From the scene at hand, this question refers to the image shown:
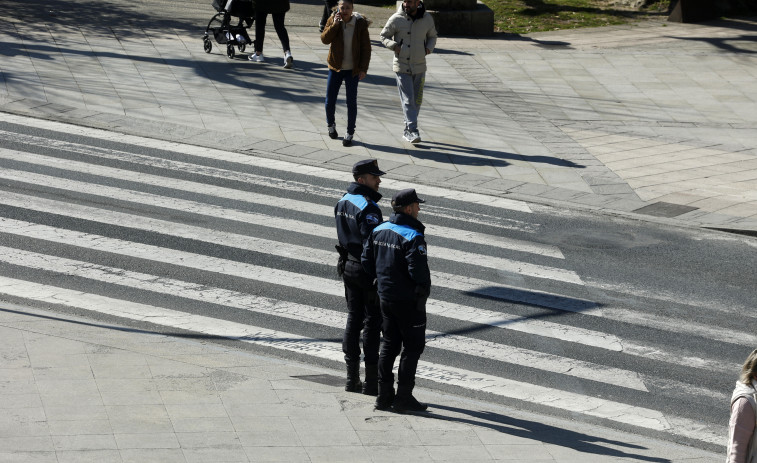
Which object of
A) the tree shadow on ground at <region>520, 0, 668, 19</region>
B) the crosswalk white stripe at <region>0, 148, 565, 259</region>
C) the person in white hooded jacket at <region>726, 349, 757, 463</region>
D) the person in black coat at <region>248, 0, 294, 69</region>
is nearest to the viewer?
the person in white hooded jacket at <region>726, 349, 757, 463</region>

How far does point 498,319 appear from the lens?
9508 mm

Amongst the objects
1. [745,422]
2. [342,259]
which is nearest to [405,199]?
[342,259]

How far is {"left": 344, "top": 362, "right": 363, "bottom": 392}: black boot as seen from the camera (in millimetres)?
7797

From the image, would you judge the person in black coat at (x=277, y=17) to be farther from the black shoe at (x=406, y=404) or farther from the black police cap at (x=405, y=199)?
the black shoe at (x=406, y=404)

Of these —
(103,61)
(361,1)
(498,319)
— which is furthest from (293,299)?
(361,1)

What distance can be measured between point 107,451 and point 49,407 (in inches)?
31.9

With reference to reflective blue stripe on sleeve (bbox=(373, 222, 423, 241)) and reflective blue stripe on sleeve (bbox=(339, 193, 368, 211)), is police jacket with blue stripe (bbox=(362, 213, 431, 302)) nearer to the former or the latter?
reflective blue stripe on sleeve (bbox=(373, 222, 423, 241))

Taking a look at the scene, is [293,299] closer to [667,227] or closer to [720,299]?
[720,299]

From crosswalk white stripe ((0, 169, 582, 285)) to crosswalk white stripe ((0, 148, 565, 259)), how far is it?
423mm

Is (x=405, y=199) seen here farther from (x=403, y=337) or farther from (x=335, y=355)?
(x=335, y=355)

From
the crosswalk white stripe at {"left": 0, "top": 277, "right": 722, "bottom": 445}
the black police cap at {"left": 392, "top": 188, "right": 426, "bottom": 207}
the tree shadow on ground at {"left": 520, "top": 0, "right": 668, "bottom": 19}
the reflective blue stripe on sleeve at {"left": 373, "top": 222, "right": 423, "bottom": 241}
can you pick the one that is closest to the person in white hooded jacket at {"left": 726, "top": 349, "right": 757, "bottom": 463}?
the crosswalk white stripe at {"left": 0, "top": 277, "right": 722, "bottom": 445}

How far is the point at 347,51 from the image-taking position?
14.7 metres

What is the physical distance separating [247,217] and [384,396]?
4943 millimetres

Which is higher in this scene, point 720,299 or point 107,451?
point 107,451
